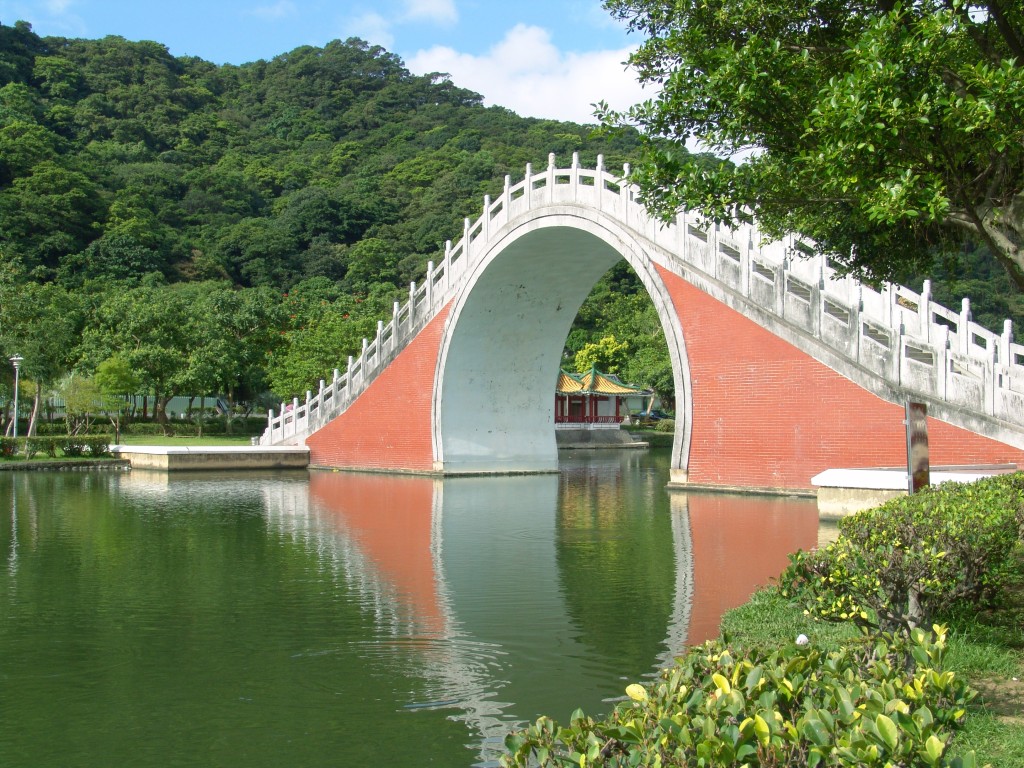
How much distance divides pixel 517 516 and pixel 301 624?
6.82 meters

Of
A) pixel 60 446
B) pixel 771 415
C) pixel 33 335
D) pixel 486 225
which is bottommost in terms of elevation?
pixel 60 446

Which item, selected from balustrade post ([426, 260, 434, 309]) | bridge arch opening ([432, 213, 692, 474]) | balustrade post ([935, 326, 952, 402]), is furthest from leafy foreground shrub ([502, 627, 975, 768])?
balustrade post ([426, 260, 434, 309])

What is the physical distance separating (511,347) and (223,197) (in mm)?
45192

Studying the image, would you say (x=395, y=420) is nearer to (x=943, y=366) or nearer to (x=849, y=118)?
(x=943, y=366)

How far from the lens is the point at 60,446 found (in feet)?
79.9

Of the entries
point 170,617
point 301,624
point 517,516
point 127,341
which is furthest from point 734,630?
point 127,341

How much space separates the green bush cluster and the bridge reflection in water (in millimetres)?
10589

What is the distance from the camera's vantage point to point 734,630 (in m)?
5.68

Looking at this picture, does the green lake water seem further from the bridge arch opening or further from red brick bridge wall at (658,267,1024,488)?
the bridge arch opening

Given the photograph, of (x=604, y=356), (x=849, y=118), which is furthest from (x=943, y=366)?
(x=604, y=356)

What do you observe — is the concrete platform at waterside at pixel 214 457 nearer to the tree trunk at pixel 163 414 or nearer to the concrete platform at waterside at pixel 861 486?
the tree trunk at pixel 163 414

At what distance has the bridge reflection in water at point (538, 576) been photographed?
5441 mm

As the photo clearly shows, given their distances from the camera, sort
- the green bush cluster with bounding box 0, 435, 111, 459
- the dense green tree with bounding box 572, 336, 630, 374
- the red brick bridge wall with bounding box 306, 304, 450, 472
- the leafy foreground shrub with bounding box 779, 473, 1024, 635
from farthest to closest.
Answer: the dense green tree with bounding box 572, 336, 630, 374, the green bush cluster with bounding box 0, 435, 111, 459, the red brick bridge wall with bounding box 306, 304, 450, 472, the leafy foreground shrub with bounding box 779, 473, 1024, 635

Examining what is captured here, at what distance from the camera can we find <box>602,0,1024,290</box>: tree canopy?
5141mm
